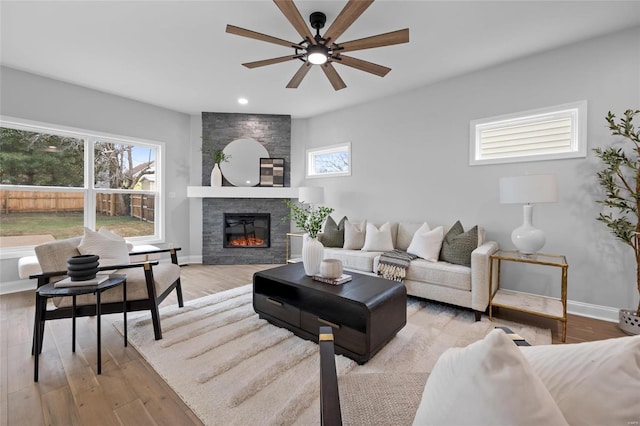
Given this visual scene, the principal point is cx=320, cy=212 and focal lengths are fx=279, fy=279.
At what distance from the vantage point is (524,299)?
110 inches

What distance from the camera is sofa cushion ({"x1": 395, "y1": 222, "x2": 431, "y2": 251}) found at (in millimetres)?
3896

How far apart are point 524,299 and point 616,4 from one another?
8.85 ft

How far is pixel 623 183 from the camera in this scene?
2.74 meters

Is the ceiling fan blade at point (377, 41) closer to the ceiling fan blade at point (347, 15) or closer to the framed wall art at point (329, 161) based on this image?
the ceiling fan blade at point (347, 15)

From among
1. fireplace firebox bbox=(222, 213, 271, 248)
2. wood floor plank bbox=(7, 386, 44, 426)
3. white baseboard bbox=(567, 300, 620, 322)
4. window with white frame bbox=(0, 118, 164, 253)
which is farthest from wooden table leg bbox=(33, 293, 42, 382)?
white baseboard bbox=(567, 300, 620, 322)

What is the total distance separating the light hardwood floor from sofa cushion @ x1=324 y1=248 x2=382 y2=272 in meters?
1.60

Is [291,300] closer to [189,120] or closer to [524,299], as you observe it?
[524,299]

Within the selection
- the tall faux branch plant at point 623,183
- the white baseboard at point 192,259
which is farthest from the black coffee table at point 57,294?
the tall faux branch plant at point 623,183

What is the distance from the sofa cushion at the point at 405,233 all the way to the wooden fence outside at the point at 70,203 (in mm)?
4257

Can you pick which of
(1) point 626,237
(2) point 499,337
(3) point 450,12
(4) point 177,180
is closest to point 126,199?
(4) point 177,180

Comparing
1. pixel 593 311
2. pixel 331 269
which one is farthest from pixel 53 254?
pixel 593 311

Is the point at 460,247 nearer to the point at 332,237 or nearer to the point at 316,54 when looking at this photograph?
the point at 332,237

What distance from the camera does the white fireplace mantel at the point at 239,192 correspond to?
5.09 m

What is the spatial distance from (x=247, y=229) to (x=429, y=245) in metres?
3.41
